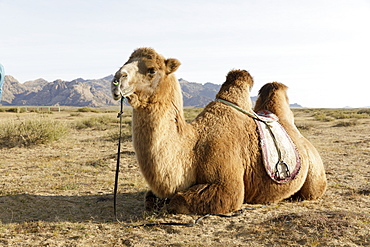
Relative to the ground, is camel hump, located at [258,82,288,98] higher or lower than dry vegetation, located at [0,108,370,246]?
higher

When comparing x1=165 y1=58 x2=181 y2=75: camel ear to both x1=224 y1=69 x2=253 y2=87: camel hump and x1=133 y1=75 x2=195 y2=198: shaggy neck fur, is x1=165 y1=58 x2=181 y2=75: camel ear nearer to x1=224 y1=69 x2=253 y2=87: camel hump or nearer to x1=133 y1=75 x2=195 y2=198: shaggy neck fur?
x1=133 y1=75 x2=195 y2=198: shaggy neck fur

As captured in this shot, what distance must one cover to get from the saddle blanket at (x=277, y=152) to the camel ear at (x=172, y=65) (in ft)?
5.57

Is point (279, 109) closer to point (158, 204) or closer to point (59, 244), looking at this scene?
point (158, 204)

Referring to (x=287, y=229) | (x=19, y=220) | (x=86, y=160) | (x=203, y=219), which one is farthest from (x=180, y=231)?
(x=86, y=160)

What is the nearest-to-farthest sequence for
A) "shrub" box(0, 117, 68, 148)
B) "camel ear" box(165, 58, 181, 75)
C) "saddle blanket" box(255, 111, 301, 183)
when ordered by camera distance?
"camel ear" box(165, 58, 181, 75) → "saddle blanket" box(255, 111, 301, 183) → "shrub" box(0, 117, 68, 148)

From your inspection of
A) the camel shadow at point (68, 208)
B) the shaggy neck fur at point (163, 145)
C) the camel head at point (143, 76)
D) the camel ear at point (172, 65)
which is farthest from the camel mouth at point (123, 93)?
the camel shadow at point (68, 208)

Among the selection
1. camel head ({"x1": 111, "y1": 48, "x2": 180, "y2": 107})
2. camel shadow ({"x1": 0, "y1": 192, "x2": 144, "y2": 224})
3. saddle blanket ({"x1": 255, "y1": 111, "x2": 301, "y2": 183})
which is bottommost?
camel shadow ({"x1": 0, "y1": 192, "x2": 144, "y2": 224})

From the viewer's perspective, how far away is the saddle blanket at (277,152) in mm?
5617

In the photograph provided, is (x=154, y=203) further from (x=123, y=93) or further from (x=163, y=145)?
(x=123, y=93)

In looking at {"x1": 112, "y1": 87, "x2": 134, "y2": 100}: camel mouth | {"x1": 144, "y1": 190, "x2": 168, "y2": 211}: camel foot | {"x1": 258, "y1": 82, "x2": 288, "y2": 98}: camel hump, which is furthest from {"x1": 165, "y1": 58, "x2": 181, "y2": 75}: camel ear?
{"x1": 258, "y1": 82, "x2": 288, "y2": 98}: camel hump

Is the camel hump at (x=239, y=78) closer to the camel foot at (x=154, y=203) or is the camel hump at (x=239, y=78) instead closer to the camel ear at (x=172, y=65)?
the camel ear at (x=172, y=65)

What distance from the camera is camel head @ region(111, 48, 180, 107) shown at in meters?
4.59

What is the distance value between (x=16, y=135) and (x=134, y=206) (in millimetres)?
9774

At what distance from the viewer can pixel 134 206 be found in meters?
6.21
